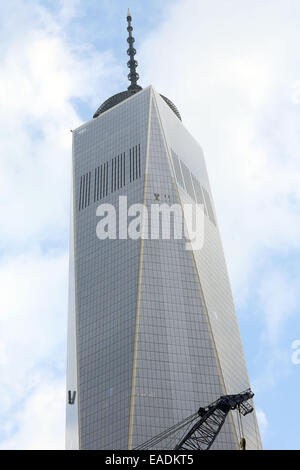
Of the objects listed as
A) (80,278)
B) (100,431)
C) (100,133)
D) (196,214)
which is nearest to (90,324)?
(80,278)

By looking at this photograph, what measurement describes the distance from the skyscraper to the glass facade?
23 centimetres

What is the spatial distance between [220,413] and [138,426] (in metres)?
35.3

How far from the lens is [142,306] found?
14575cm

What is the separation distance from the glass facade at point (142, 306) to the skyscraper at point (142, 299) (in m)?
0.23

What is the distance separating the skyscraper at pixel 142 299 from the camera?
136625 mm

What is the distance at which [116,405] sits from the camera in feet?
446

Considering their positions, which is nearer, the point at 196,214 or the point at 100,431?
the point at 100,431

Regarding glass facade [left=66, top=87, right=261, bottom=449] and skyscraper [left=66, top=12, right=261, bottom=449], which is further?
skyscraper [left=66, top=12, right=261, bottom=449]

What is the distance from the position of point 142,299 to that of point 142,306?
162cm

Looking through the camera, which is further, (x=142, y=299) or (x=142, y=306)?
(x=142, y=299)

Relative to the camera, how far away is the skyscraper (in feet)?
448

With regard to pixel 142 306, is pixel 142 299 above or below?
above

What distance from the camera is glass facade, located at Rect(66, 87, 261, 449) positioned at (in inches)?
5369

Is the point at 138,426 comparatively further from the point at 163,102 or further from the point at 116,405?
the point at 163,102
